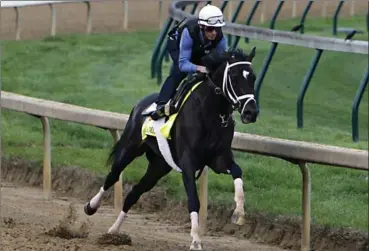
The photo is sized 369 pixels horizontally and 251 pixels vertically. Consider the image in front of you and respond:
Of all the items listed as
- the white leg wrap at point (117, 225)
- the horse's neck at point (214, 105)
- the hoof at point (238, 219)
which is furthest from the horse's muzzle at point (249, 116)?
the white leg wrap at point (117, 225)

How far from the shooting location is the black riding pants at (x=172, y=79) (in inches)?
345

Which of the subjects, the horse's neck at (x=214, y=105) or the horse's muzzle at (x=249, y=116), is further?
the horse's neck at (x=214, y=105)

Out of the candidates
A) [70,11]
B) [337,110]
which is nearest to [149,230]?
[337,110]

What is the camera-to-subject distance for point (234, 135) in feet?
29.3

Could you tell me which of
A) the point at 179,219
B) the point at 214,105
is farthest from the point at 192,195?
the point at 179,219

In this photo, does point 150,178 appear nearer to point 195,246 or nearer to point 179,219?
point 179,219

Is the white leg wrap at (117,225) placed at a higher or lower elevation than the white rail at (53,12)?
higher

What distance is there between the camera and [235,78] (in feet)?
26.3

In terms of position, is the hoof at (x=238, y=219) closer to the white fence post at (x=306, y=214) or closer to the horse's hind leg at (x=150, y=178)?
the white fence post at (x=306, y=214)

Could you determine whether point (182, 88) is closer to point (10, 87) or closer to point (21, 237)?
point (21, 237)

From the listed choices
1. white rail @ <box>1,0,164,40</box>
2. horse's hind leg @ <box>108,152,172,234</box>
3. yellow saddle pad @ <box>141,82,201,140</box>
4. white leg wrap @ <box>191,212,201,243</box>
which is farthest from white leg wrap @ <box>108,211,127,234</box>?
white rail @ <box>1,0,164,40</box>

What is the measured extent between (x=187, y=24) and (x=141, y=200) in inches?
92.4

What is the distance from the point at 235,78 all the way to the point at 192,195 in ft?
2.66

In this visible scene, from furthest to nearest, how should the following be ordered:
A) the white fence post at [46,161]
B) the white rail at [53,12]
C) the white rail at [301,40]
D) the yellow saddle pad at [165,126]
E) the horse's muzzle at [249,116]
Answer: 1. the white rail at [53,12]
2. the white rail at [301,40]
3. the white fence post at [46,161]
4. the yellow saddle pad at [165,126]
5. the horse's muzzle at [249,116]
